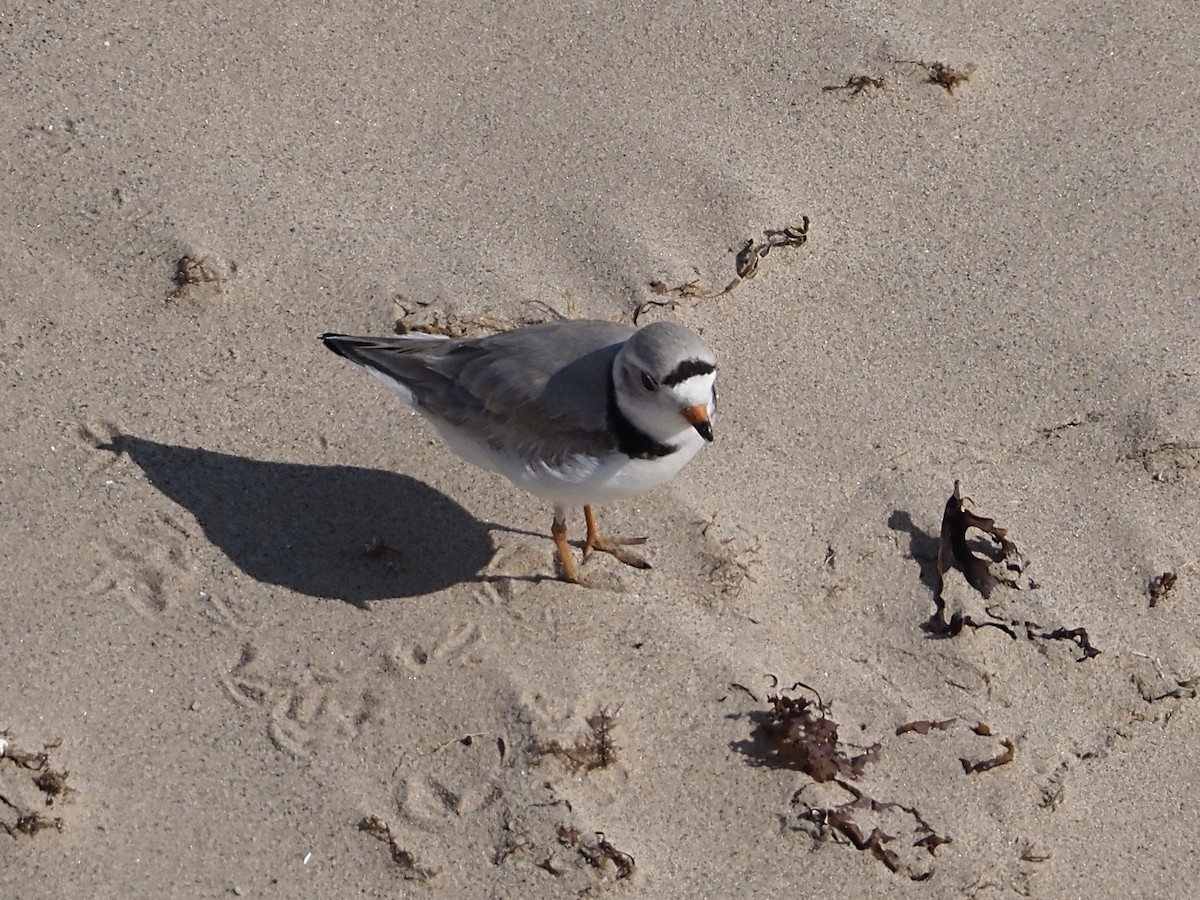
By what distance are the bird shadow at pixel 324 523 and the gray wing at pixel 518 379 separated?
1.53ft

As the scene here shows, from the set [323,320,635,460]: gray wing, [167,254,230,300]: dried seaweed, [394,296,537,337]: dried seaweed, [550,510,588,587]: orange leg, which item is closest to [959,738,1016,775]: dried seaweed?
[550,510,588,587]: orange leg

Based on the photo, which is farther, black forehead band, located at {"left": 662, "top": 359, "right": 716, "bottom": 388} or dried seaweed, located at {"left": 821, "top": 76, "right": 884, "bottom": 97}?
dried seaweed, located at {"left": 821, "top": 76, "right": 884, "bottom": 97}

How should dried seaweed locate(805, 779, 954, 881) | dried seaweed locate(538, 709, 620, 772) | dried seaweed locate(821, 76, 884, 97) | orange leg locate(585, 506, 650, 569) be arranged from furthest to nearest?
1. dried seaweed locate(821, 76, 884, 97)
2. orange leg locate(585, 506, 650, 569)
3. dried seaweed locate(538, 709, 620, 772)
4. dried seaweed locate(805, 779, 954, 881)

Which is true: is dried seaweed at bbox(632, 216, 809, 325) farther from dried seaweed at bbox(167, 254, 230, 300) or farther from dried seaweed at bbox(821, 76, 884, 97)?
dried seaweed at bbox(167, 254, 230, 300)

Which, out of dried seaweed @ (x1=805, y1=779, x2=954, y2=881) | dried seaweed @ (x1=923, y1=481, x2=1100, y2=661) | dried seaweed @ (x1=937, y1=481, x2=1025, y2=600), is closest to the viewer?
dried seaweed @ (x1=805, y1=779, x2=954, y2=881)

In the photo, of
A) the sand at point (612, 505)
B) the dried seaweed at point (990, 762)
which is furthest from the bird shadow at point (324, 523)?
the dried seaweed at point (990, 762)

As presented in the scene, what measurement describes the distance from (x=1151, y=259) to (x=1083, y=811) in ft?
8.30

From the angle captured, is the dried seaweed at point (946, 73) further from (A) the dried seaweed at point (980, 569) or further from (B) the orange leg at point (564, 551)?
(B) the orange leg at point (564, 551)

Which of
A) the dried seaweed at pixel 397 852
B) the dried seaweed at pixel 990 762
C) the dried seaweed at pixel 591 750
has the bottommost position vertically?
the dried seaweed at pixel 397 852

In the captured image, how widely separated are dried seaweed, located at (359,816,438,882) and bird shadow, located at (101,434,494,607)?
80 cm

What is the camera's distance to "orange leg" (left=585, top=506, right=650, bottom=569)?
4812mm

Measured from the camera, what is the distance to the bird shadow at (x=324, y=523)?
463 cm

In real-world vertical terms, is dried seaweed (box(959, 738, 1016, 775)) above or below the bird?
below

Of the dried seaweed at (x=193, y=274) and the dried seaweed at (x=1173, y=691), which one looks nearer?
the dried seaweed at (x=1173, y=691)
